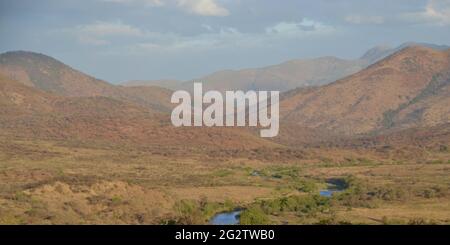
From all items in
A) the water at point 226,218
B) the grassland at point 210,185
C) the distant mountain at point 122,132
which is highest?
the distant mountain at point 122,132

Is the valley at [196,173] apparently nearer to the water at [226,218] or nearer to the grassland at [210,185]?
the grassland at [210,185]

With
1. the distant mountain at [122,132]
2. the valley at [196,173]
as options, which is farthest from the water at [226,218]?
the distant mountain at [122,132]

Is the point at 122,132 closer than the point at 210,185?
No

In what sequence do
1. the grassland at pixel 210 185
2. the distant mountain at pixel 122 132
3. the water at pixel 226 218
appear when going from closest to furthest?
the grassland at pixel 210 185 < the water at pixel 226 218 < the distant mountain at pixel 122 132

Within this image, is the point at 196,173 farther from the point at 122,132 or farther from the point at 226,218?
the point at 122,132

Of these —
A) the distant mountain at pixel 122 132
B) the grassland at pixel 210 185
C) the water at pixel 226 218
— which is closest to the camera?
the grassland at pixel 210 185

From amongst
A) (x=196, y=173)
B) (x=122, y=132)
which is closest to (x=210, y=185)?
(x=196, y=173)

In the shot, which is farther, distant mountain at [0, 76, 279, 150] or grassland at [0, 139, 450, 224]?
distant mountain at [0, 76, 279, 150]

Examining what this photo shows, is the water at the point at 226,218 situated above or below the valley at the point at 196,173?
below

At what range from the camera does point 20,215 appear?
174ft

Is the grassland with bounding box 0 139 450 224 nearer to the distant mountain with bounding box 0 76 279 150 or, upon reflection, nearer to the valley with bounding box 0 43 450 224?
the valley with bounding box 0 43 450 224

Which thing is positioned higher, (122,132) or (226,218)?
(122,132)

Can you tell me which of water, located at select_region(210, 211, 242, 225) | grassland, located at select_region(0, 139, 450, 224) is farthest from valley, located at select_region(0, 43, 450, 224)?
water, located at select_region(210, 211, 242, 225)
